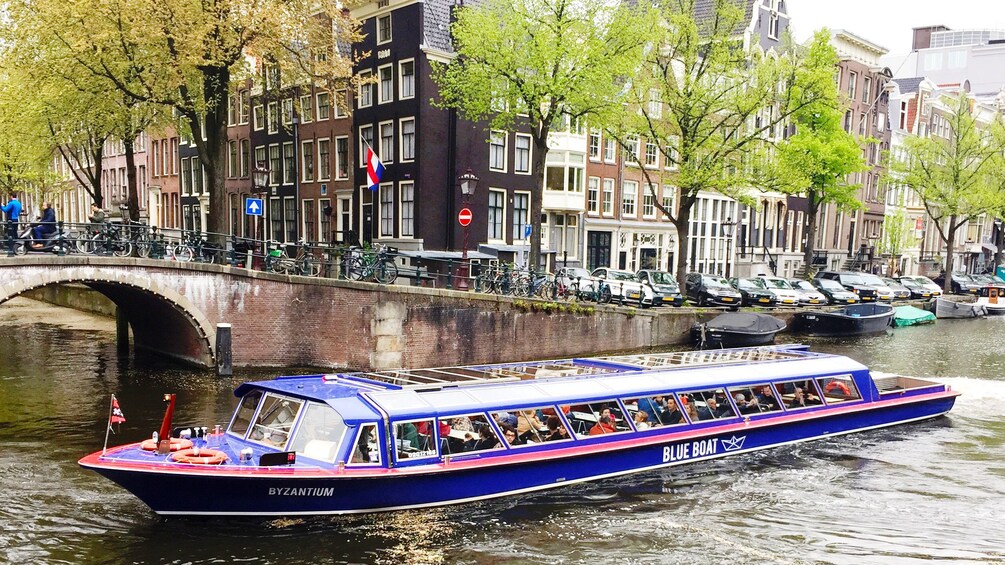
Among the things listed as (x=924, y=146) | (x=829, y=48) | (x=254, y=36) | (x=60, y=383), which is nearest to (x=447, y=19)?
(x=254, y=36)

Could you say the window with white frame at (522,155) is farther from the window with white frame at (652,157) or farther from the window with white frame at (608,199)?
the window with white frame at (652,157)

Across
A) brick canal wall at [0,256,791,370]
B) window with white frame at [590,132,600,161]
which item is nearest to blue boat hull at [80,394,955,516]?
brick canal wall at [0,256,791,370]

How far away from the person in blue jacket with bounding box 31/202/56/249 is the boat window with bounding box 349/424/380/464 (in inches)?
523

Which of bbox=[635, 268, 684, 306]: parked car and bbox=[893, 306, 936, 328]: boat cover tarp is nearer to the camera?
bbox=[635, 268, 684, 306]: parked car

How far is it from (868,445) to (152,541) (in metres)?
15.8

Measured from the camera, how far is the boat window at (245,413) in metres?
14.4

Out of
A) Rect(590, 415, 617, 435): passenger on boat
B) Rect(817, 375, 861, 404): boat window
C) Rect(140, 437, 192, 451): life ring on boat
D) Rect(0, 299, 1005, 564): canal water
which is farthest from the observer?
Rect(817, 375, 861, 404): boat window

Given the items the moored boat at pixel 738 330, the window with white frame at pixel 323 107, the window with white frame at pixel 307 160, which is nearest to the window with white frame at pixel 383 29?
the window with white frame at pixel 323 107

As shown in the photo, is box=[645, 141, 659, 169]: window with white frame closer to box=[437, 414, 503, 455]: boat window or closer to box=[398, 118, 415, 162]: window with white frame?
box=[398, 118, 415, 162]: window with white frame

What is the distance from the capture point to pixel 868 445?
65.8ft

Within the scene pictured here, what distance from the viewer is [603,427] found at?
16.3 metres

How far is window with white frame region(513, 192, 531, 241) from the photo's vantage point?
4212cm

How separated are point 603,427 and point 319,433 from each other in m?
5.62

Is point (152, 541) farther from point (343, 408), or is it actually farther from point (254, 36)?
point (254, 36)
